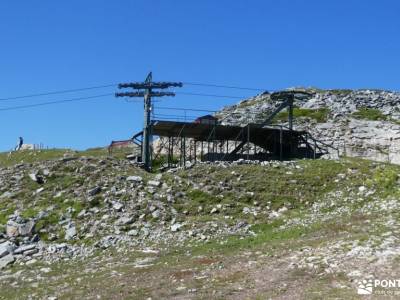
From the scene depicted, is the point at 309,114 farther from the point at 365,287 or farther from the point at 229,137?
the point at 365,287

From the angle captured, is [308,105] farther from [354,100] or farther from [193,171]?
[193,171]

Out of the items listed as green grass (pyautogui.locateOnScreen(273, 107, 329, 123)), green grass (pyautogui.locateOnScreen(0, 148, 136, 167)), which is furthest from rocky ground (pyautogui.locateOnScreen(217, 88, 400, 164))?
green grass (pyautogui.locateOnScreen(0, 148, 136, 167))

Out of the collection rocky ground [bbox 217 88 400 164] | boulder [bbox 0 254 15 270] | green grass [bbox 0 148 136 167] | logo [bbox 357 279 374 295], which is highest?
rocky ground [bbox 217 88 400 164]

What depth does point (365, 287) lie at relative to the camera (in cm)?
1488

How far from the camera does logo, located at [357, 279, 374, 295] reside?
14486 millimetres

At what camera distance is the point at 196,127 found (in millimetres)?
47344

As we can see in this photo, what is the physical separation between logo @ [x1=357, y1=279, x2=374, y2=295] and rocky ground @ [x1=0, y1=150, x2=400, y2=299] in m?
0.22

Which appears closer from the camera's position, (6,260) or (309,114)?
(6,260)

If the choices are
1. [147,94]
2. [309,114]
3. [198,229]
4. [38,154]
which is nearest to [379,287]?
[198,229]

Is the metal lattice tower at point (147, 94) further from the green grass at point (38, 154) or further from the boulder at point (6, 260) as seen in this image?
the boulder at point (6, 260)

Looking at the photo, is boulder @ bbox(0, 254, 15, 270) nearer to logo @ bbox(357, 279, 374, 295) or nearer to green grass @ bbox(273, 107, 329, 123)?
logo @ bbox(357, 279, 374, 295)

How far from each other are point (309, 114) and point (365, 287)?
53625mm

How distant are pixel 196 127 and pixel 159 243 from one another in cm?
2271

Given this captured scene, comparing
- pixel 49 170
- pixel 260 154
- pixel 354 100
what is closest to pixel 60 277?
pixel 49 170
